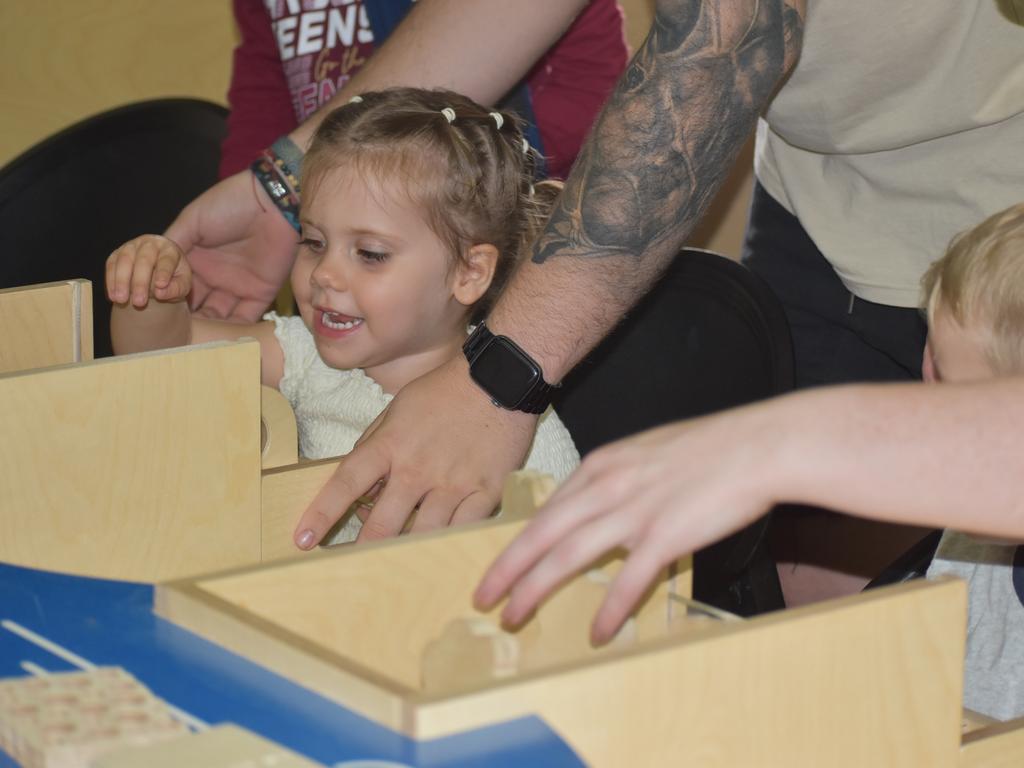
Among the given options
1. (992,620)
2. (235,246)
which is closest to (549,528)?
(992,620)

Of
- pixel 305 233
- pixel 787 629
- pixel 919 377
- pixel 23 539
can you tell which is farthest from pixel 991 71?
pixel 23 539

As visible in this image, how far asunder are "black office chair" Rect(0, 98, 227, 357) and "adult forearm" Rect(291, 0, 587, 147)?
0.51 meters

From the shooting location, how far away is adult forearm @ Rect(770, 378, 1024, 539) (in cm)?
67

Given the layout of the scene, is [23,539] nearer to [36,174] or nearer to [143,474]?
[143,474]

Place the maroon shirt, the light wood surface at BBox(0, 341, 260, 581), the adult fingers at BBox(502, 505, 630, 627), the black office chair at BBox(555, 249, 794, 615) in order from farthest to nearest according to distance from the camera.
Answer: the maroon shirt
the black office chair at BBox(555, 249, 794, 615)
the light wood surface at BBox(0, 341, 260, 581)
the adult fingers at BBox(502, 505, 630, 627)

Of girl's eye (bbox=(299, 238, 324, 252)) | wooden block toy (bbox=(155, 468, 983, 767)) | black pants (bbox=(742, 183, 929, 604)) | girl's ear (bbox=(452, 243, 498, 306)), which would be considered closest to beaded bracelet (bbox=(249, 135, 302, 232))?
girl's eye (bbox=(299, 238, 324, 252))

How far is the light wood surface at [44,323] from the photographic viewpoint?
1293 mm

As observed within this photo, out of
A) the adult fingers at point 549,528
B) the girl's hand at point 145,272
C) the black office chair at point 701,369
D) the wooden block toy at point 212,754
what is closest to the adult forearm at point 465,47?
the girl's hand at point 145,272

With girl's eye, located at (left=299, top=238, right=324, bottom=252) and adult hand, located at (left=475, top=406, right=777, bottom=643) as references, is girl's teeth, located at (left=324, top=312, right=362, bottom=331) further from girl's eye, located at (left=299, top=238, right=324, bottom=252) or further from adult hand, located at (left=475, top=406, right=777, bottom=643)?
adult hand, located at (left=475, top=406, right=777, bottom=643)

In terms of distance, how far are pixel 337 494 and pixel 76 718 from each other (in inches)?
19.9

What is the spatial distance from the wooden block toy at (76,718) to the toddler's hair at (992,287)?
2.52 feet

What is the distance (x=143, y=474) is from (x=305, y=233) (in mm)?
579

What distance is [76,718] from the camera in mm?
633

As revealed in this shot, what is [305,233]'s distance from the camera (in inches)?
62.0
